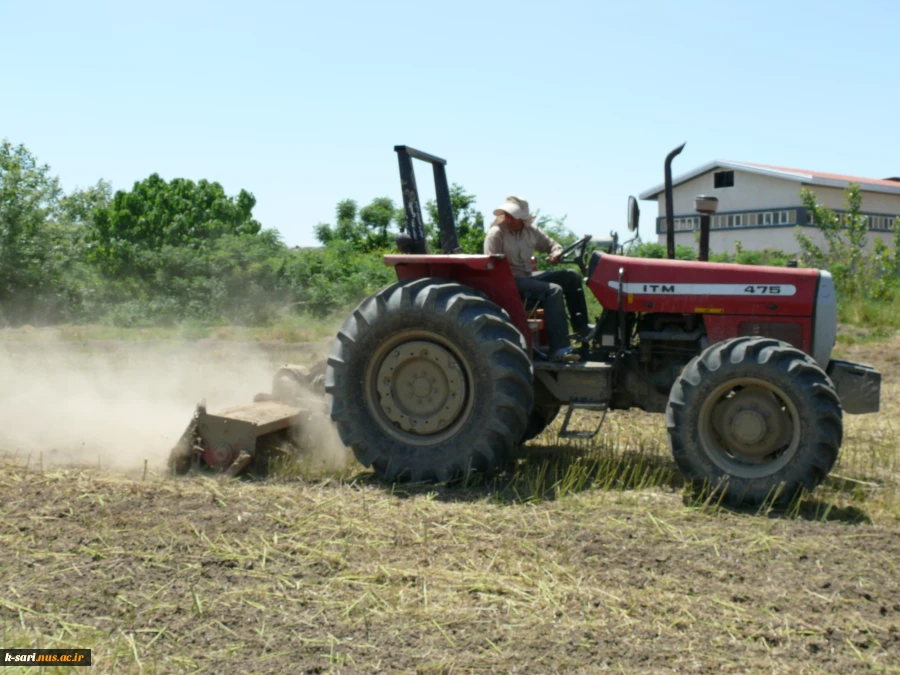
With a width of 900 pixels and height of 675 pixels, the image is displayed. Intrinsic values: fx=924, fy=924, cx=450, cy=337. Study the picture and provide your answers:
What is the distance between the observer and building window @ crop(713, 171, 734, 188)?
33312 millimetres

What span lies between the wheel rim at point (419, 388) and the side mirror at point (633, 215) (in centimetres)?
140

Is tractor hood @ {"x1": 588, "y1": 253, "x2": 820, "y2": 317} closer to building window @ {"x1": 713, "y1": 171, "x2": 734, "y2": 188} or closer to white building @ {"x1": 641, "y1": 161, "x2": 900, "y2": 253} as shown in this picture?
white building @ {"x1": 641, "y1": 161, "x2": 900, "y2": 253}

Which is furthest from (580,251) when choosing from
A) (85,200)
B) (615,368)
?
(85,200)

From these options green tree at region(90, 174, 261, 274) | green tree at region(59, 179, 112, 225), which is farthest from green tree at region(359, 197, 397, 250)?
green tree at region(59, 179, 112, 225)

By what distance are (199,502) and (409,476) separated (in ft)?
4.44

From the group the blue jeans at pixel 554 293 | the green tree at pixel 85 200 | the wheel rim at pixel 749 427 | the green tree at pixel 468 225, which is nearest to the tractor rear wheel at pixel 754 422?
the wheel rim at pixel 749 427

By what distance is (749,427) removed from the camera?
18.1 feet

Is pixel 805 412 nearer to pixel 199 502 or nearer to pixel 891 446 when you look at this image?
pixel 891 446

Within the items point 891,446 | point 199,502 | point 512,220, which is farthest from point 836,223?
point 199,502

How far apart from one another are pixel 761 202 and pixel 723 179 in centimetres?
193

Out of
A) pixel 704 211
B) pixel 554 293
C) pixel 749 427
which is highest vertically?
pixel 704 211

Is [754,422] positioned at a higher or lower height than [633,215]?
lower

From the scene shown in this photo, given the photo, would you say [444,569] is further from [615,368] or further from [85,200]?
[85,200]

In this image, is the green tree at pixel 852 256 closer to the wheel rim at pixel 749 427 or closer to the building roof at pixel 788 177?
the building roof at pixel 788 177
